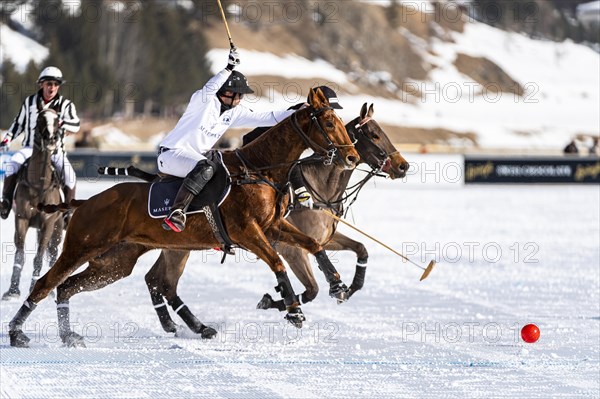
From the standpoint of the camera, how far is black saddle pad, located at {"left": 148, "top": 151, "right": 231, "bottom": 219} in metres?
8.09

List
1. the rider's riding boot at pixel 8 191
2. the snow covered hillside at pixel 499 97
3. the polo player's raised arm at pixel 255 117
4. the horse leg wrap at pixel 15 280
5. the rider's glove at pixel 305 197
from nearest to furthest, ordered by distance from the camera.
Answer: the polo player's raised arm at pixel 255 117 < the rider's glove at pixel 305 197 < the horse leg wrap at pixel 15 280 < the rider's riding boot at pixel 8 191 < the snow covered hillside at pixel 499 97

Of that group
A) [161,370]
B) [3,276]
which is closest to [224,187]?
[161,370]

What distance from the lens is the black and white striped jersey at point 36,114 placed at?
36.3 feet

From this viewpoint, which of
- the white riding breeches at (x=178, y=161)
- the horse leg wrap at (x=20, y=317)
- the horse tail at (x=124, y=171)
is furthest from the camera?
the horse tail at (x=124, y=171)

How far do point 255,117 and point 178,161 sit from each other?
2.59 feet

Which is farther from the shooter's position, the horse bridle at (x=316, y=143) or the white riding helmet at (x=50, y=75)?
the white riding helmet at (x=50, y=75)

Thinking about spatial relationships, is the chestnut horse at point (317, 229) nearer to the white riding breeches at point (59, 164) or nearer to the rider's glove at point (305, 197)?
the rider's glove at point (305, 197)

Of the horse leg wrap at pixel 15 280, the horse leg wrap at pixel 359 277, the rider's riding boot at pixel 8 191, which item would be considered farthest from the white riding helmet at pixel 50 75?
the horse leg wrap at pixel 359 277

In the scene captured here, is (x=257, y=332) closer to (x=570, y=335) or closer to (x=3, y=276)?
(x=570, y=335)

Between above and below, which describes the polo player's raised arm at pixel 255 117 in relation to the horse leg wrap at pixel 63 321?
above

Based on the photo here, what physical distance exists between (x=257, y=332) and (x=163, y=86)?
60.0 m

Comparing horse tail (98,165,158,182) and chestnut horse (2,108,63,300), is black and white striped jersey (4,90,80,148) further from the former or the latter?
horse tail (98,165,158,182)

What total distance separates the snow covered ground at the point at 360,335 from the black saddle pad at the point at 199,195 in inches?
44.4

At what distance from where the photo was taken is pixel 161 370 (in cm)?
741
